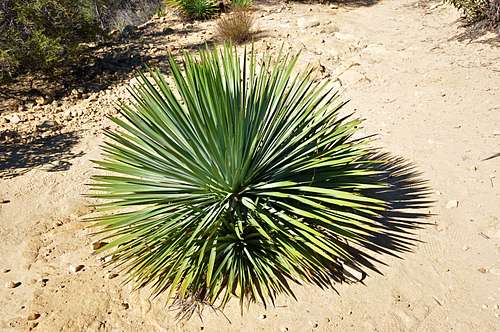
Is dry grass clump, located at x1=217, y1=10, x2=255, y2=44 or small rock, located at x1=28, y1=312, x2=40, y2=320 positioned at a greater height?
dry grass clump, located at x1=217, y1=10, x2=255, y2=44

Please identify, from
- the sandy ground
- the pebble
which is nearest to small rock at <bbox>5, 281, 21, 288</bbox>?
the sandy ground

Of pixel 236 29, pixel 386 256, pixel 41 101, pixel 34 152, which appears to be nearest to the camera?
pixel 386 256

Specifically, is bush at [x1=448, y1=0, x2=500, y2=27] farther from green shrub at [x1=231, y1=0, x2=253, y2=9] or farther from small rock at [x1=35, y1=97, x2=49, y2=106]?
small rock at [x1=35, y1=97, x2=49, y2=106]

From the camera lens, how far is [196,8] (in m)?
9.53

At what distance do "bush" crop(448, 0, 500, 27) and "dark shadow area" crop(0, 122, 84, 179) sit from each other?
6542 mm

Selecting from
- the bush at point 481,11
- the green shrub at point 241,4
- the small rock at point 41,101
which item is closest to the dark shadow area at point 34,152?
the small rock at point 41,101

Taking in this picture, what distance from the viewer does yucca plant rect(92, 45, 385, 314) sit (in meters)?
2.73

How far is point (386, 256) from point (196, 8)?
25.5 ft

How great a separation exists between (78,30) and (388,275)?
6.15 m

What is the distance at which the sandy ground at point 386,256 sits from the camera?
2.83 meters

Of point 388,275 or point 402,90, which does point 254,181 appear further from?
point 402,90

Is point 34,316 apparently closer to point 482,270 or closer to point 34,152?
point 34,152

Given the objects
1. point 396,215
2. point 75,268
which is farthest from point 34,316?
point 396,215

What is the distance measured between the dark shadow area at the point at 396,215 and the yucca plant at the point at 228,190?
0.18m
